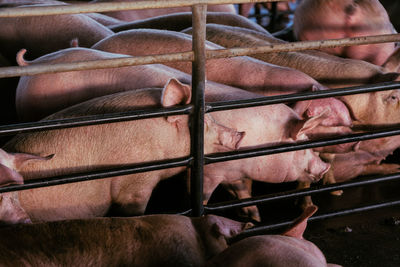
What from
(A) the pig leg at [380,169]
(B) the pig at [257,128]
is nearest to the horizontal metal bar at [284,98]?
(B) the pig at [257,128]

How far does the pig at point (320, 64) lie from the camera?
240 centimetres

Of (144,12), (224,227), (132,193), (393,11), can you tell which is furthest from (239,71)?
A: (393,11)

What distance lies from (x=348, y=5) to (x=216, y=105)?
133cm

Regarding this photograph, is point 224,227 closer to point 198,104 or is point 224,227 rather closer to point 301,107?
point 198,104

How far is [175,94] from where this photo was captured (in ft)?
5.53

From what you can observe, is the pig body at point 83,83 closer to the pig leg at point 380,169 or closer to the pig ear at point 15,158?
the pig ear at point 15,158

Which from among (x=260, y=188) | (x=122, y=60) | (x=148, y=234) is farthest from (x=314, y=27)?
(x=148, y=234)

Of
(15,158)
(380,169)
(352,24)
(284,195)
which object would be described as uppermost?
(352,24)

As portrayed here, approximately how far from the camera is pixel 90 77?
2.18 metres

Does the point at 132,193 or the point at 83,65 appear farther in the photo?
the point at 132,193

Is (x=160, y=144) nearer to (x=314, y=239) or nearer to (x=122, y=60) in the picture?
(x=122, y=60)

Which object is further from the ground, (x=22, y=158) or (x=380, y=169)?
(x=22, y=158)

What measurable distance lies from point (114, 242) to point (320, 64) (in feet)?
5.11

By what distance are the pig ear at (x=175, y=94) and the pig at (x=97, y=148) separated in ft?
0.30
